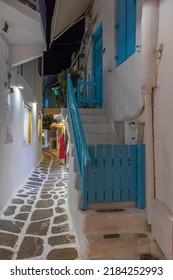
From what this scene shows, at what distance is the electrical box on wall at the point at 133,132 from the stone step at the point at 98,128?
69 centimetres

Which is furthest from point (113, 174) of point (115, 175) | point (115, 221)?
point (115, 221)

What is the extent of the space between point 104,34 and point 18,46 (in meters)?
2.62

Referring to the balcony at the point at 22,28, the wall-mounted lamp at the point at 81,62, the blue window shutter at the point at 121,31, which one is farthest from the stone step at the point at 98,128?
the wall-mounted lamp at the point at 81,62

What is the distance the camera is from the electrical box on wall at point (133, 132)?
12.7ft

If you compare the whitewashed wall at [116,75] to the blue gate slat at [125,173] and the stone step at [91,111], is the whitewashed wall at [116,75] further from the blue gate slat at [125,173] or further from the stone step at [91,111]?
the blue gate slat at [125,173]

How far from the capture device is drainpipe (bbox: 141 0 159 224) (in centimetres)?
315

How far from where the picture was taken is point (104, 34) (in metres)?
6.43

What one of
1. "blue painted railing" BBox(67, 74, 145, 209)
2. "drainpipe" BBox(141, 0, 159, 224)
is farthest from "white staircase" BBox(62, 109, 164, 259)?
"drainpipe" BBox(141, 0, 159, 224)

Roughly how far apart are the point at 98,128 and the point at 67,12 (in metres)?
5.09

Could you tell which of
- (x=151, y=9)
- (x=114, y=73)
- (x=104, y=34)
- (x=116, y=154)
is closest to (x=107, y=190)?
(x=116, y=154)

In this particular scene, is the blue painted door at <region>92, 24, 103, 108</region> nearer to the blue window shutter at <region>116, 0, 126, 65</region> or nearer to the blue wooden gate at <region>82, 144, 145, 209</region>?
the blue window shutter at <region>116, 0, 126, 65</region>

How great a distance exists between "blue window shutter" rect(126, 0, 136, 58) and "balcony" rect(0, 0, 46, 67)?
6.32 feet

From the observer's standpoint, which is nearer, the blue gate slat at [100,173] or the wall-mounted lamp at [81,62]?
the blue gate slat at [100,173]

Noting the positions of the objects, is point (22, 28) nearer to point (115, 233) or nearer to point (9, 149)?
point (9, 149)
